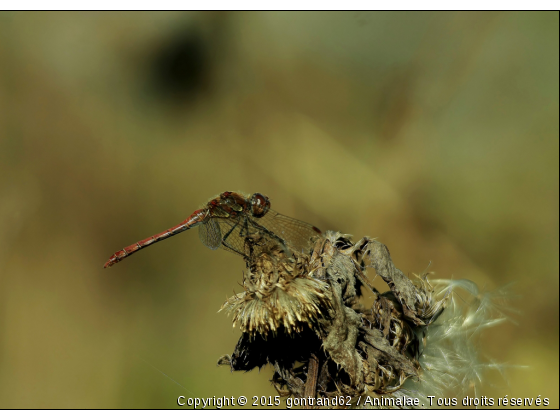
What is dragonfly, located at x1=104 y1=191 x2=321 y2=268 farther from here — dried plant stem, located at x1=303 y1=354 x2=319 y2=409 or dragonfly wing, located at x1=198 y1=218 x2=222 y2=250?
dried plant stem, located at x1=303 y1=354 x2=319 y2=409

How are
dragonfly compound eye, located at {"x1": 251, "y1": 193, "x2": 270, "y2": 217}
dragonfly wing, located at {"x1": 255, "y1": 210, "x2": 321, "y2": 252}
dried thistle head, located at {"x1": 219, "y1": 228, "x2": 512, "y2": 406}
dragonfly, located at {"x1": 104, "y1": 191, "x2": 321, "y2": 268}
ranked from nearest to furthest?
dried thistle head, located at {"x1": 219, "y1": 228, "x2": 512, "y2": 406} < dragonfly wing, located at {"x1": 255, "y1": 210, "x2": 321, "y2": 252} < dragonfly, located at {"x1": 104, "y1": 191, "x2": 321, "y2": 268} < dragonfly compound eye, located at {"x1": 251, "y1": 193, "x2": 270, "y2": 217}

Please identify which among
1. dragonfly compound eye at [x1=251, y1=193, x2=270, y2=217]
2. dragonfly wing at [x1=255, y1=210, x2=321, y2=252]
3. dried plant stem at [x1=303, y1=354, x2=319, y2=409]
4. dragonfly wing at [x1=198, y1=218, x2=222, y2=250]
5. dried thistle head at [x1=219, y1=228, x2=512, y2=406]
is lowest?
dried plant stem at [x1=303, y1=354, x2=319, y2=409]

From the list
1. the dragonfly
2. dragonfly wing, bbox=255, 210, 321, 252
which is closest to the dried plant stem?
dragonfly wing, bbox=255, 210, 321, 252

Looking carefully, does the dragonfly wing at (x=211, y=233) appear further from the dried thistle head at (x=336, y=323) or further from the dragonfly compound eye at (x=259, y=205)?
the dried thistle head at (x=336, y=323)

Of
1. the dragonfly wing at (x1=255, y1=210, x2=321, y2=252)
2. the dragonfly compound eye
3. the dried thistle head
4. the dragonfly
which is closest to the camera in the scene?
the dried thistle head

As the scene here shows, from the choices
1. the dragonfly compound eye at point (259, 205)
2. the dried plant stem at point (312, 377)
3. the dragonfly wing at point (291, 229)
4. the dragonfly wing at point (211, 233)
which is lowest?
the dried plant stem at point (312, 377)

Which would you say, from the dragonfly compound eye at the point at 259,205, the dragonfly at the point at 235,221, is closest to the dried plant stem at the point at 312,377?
the dragonfly at the point at 235,221

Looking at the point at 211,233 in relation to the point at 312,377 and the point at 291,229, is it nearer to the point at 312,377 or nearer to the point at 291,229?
the point at 291,229
